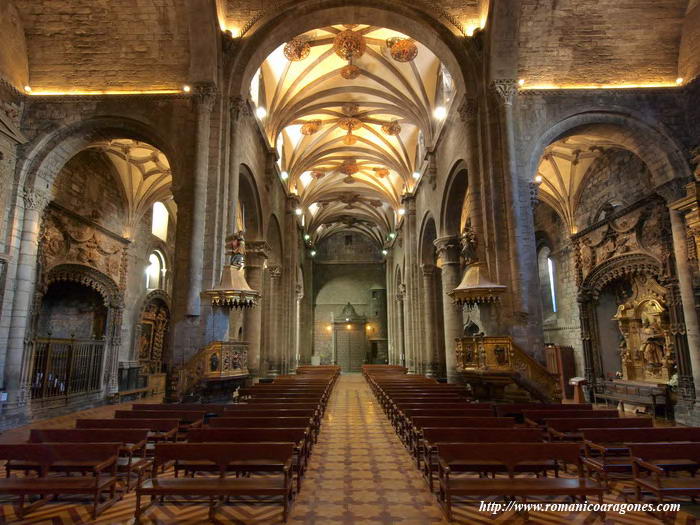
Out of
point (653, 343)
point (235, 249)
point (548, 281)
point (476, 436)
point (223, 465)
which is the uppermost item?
point (548, 281)

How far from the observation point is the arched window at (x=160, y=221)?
20.8 m

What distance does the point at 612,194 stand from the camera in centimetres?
1511

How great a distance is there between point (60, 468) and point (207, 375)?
5.30 meters

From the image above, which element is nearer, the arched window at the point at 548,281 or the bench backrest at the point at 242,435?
the bench backrest at the point at 242,435

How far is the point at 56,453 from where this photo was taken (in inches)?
172

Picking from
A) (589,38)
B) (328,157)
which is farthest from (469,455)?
(328,157)

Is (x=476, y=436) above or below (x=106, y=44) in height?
below

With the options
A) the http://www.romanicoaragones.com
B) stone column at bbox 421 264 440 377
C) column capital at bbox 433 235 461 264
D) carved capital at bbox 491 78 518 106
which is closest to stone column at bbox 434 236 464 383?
column capital at bbox 433 235 461 264

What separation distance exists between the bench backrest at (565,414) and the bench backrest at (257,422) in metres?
3.70

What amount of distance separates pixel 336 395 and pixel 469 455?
12052 millimetres

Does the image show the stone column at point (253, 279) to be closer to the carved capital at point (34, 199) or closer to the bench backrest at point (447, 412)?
the carved capital at point (34, 199)

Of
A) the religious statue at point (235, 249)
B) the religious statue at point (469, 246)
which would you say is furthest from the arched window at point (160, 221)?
the religious statue at point (469, 246)

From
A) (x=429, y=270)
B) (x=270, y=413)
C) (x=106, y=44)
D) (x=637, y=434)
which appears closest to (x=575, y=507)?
(x=637, y=434)

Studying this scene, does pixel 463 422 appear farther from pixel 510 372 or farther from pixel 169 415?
pixel 169 415
